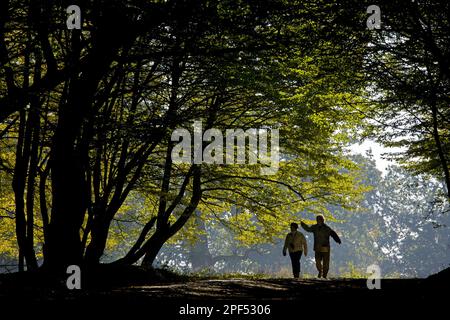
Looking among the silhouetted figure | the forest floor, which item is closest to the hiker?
the silhouetted figure

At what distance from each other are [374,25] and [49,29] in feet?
15.5

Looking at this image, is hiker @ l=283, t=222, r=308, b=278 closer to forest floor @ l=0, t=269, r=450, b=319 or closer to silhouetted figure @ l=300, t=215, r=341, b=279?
silhouetted figure @ l=300, t=215, r=341, b=279

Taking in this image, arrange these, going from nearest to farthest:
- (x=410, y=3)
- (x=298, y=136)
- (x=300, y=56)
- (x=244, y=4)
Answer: (x=244, y=4) < (x=410, y=3) < (x=300, y=56) < (x=298, y=136)

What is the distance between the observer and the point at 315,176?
1641 centimetres

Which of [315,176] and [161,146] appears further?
[315,176]
